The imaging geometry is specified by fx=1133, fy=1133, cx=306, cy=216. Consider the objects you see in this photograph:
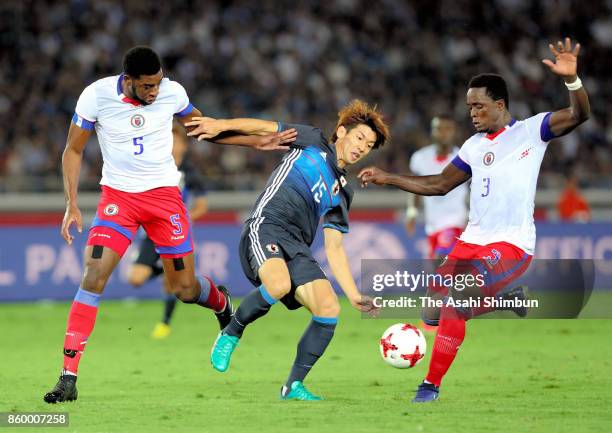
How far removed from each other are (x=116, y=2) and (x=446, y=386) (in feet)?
55.1

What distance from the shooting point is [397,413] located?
24.5ft

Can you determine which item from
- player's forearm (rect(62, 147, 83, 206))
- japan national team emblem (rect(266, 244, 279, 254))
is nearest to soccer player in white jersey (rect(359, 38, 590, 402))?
japan national team emblem (rect(266, 244, 279, 254))

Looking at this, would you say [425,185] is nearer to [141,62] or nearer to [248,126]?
[248,126]

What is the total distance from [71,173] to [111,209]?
0.40 metres

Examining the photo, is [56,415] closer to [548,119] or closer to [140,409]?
[140,409]

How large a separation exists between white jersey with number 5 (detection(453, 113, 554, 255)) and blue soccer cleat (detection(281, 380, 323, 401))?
1.60 meters

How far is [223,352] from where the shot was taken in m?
8.09

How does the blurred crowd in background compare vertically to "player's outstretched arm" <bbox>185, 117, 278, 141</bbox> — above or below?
above

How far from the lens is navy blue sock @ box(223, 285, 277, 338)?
8031 mm

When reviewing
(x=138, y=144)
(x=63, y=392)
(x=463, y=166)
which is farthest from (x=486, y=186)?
(x=63, y=392)

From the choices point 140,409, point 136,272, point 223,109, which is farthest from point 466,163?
point 223,109

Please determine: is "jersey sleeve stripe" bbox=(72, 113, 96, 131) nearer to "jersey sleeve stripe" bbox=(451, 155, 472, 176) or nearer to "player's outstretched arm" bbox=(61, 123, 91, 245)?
"player's outstretched arm" bbox=(61, 123, 91, 245)

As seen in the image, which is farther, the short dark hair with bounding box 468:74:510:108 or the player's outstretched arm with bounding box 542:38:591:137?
the short dark hair with bounding box 468:74:510:108

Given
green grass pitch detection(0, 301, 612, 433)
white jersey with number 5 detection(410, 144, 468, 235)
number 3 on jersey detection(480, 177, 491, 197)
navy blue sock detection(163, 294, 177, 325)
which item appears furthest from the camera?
white jersey with number 5 detection(410, 144, 468, 235)
